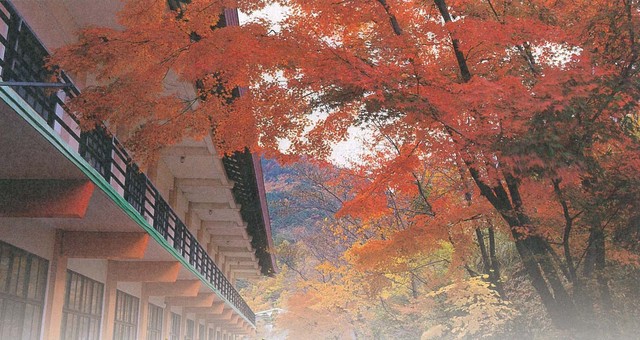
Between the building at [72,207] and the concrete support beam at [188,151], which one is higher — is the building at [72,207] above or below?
below

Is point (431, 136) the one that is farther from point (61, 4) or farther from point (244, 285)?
point (244, 285)

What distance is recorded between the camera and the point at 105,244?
11.4m

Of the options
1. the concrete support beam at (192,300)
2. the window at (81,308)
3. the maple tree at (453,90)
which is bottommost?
the window at (81,308)

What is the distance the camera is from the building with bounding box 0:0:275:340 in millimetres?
7301

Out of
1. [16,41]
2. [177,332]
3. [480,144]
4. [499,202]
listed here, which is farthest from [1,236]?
[177,332]

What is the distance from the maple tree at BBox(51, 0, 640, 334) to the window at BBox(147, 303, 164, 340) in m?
8.36

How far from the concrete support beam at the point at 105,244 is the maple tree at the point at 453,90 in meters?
1.87

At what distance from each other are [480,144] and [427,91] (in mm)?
1484

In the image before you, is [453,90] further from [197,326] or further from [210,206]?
[197,326]

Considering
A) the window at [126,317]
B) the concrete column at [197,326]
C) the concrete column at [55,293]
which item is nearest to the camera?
the concrete column at [55,293]

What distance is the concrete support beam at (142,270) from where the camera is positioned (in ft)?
48.3

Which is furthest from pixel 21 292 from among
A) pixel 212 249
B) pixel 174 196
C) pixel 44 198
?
pixel 212 249

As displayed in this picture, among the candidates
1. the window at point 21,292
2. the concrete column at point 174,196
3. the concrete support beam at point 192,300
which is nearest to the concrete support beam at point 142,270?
the window at point 21,292

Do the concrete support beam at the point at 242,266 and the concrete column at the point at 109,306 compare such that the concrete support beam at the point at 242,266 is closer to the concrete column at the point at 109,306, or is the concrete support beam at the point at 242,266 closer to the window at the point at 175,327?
the window at the point at 175,327
